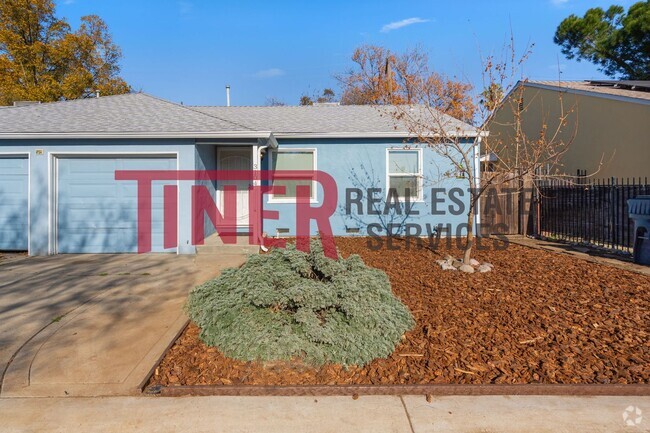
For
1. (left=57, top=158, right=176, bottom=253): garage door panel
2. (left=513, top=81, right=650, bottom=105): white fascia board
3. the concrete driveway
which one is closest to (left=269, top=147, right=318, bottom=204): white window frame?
(left=57, top=158, right=176, bottom=253): garage door panel

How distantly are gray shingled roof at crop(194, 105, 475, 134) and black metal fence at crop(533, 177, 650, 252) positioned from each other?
10.5 ft

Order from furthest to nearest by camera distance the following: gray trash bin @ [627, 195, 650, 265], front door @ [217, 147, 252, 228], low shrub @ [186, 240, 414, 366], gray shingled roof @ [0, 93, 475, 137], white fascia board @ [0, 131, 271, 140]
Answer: front door @ [217, 147, 252, 228], gray shingled roof @ [0, 93, 475, 137], white fascia board @ [0, 131, 271, 140], gray trash bin @ [627, 195, 650, 265], low shrub @ [186, 240, 414, 366]

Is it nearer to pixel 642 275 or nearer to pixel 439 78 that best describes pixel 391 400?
pixel 642 275

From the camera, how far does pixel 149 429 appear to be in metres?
3.03

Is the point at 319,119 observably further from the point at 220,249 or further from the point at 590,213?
the point at 590,213

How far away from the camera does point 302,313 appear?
4.16 m

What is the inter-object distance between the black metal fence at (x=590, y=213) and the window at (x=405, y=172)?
317 centimetres

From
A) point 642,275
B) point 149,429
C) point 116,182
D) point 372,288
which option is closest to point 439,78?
point 642,275

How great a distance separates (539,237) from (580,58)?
1714cm

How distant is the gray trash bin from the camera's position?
771 centimetres

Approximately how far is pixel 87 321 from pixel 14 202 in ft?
21.3

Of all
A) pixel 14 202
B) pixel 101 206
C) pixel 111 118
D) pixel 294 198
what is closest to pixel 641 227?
pixel 294 198

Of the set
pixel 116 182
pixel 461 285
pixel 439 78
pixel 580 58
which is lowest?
pixel 461 285

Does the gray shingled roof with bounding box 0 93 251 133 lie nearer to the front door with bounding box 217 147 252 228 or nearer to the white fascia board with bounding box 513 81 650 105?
the front door with bounding box 217 147 252 228
